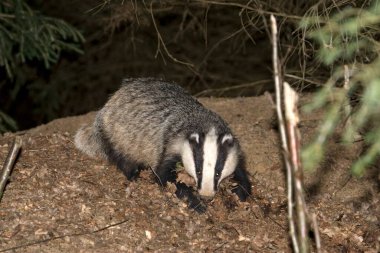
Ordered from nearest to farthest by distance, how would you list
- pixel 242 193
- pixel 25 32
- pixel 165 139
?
pixel 242 193 → pixel 165 139 → pixel 25 32

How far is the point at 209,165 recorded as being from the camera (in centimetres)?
539

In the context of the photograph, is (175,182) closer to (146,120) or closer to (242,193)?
(242,193)

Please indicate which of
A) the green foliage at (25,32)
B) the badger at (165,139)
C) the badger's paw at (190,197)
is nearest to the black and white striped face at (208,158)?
the badger at (165,139)

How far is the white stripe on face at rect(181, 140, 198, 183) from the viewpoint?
5582 mm

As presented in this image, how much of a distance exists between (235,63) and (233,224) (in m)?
7.13

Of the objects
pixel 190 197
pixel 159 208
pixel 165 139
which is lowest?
pixel 159 208

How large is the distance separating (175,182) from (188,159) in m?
0.33

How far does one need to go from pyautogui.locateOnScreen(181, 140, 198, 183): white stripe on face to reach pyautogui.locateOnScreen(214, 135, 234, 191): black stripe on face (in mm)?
207

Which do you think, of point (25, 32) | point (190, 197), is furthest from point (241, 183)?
point (25, 32)

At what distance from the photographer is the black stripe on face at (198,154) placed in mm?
5418

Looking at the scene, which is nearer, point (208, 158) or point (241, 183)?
point (208, 158)

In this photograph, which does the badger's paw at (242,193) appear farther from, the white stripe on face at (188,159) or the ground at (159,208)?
the white stripe on face at (188,159)

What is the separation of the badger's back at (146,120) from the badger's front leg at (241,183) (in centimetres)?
46

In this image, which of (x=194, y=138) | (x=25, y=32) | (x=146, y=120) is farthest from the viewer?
(x=25, y=32)
